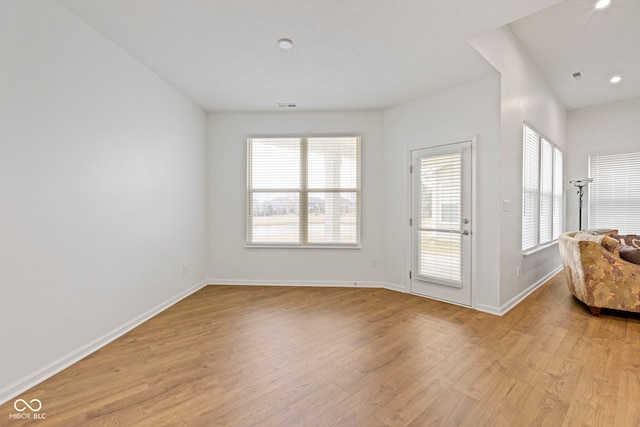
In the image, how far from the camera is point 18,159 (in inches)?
72.1

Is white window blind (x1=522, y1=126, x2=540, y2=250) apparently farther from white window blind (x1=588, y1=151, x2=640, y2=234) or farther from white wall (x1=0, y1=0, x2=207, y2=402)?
white wall (x1=0, y1=0, x2=207, y2=402)

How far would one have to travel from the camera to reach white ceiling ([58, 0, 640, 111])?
84.4 inches

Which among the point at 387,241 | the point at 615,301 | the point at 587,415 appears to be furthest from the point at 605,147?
the point at 587,415

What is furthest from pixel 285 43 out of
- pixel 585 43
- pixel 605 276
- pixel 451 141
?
pixel 605 276

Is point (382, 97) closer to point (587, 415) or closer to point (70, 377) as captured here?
point (587, 415)

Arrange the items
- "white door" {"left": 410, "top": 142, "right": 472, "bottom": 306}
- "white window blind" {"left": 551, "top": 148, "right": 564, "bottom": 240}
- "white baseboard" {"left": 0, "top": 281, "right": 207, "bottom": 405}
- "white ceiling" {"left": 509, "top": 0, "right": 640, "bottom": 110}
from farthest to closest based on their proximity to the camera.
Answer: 1. "white window blind" {"left": 551, "top": 148, "right": 564, "bottom": 240}
2. "white door" {"left": 410, "top": 142, "right": 472, "bottom": 306}
3. "white ceiling" {"left": 509, "top": 0, "right": 640, "bottom": 110}
4. "white baseboard" {"left": 0, "top": 281, "right": 207, "bottom": 405}

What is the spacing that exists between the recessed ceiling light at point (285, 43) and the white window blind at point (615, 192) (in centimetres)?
634

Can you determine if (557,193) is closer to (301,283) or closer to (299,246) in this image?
(299,246)

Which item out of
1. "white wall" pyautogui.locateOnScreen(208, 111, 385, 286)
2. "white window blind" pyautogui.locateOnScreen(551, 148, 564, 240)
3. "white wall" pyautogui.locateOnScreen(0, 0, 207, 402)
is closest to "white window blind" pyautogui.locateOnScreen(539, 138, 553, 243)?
"white window blind" pyautogui.locateOnScreen(551, 148, 564, 240)

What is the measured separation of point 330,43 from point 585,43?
129 inches

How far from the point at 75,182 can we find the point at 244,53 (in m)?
1.86

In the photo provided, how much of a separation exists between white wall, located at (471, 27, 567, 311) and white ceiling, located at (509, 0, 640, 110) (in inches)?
6.8

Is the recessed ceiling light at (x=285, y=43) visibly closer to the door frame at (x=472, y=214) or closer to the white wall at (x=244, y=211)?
the white wall at (x=244, y=211)

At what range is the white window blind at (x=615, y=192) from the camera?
16.7 ft
